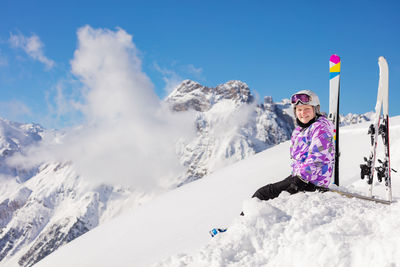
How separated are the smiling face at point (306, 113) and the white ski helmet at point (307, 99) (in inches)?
2.7

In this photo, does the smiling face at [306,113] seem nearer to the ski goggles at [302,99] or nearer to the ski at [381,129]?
the ski goggles at [302,99]

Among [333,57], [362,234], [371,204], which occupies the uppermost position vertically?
[333,57]

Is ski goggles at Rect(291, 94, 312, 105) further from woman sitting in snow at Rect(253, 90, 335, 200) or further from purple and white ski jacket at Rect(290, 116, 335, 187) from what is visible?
purple and white ski jacket at Rect(290, 116, 335, 187)

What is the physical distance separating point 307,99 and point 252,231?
9.22 ft

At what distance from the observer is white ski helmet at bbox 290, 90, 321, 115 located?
5.50 metres

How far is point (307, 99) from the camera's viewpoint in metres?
5.51

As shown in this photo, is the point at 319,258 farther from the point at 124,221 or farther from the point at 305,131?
the point at 124,221

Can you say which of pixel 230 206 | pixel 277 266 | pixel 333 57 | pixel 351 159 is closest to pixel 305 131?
pixel 277 266

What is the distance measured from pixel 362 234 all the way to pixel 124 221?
7.59 metres

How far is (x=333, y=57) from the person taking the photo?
9.09m

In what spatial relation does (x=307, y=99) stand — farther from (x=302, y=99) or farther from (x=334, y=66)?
(x=334, y=66)

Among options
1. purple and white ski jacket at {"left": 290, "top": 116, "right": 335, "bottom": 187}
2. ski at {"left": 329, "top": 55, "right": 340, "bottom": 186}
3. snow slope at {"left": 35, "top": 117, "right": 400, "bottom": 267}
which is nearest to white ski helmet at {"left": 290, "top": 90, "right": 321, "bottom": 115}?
purple and white ski jacket at {"left": 290, "top": 116, "right": 335, "bottom": 187}

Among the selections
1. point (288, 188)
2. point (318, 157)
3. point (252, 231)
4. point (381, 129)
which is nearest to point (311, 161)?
point (318, 157)

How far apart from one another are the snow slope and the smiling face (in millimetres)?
1351
